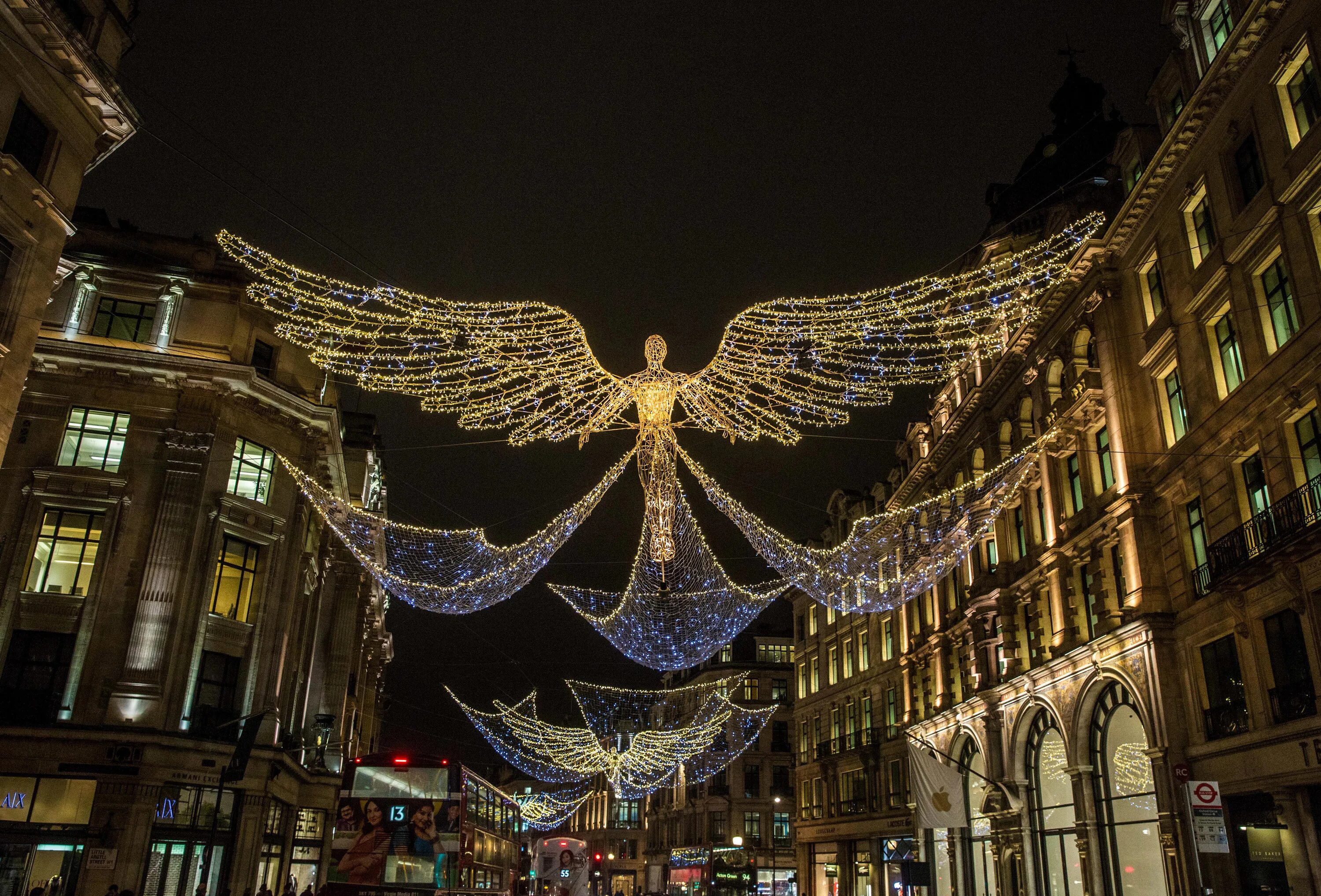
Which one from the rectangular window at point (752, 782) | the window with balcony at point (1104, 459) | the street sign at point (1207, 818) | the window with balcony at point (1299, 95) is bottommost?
the street sign at point (1207, 818)

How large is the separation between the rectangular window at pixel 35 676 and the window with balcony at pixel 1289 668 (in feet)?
85.2

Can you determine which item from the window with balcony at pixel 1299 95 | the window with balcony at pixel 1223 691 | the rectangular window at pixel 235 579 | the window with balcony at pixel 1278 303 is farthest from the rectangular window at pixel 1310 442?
the rectangular window at pixel 235 579

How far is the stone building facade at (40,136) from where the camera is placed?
1758 cm

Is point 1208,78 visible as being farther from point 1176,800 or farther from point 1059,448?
point 1176,800

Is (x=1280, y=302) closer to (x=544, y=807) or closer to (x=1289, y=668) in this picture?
(x=1289, y=668)

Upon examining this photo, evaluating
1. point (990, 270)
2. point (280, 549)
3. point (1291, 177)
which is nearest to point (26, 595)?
point (280, 549)

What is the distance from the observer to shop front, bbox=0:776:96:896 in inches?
859

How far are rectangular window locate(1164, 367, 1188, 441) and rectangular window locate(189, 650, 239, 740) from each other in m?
23.7

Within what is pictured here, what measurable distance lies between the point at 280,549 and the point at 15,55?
1440 centimetres

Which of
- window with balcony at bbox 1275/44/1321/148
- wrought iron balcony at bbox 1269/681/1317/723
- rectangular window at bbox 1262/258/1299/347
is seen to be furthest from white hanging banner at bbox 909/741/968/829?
window with balcony at bbox 1275/44/1321/148

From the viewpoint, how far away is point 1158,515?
22469 millimetres

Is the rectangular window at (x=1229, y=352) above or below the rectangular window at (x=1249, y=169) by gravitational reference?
below

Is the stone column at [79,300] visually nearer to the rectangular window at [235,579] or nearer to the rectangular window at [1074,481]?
the rectangular window at [235,579]

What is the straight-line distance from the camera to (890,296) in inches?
603
